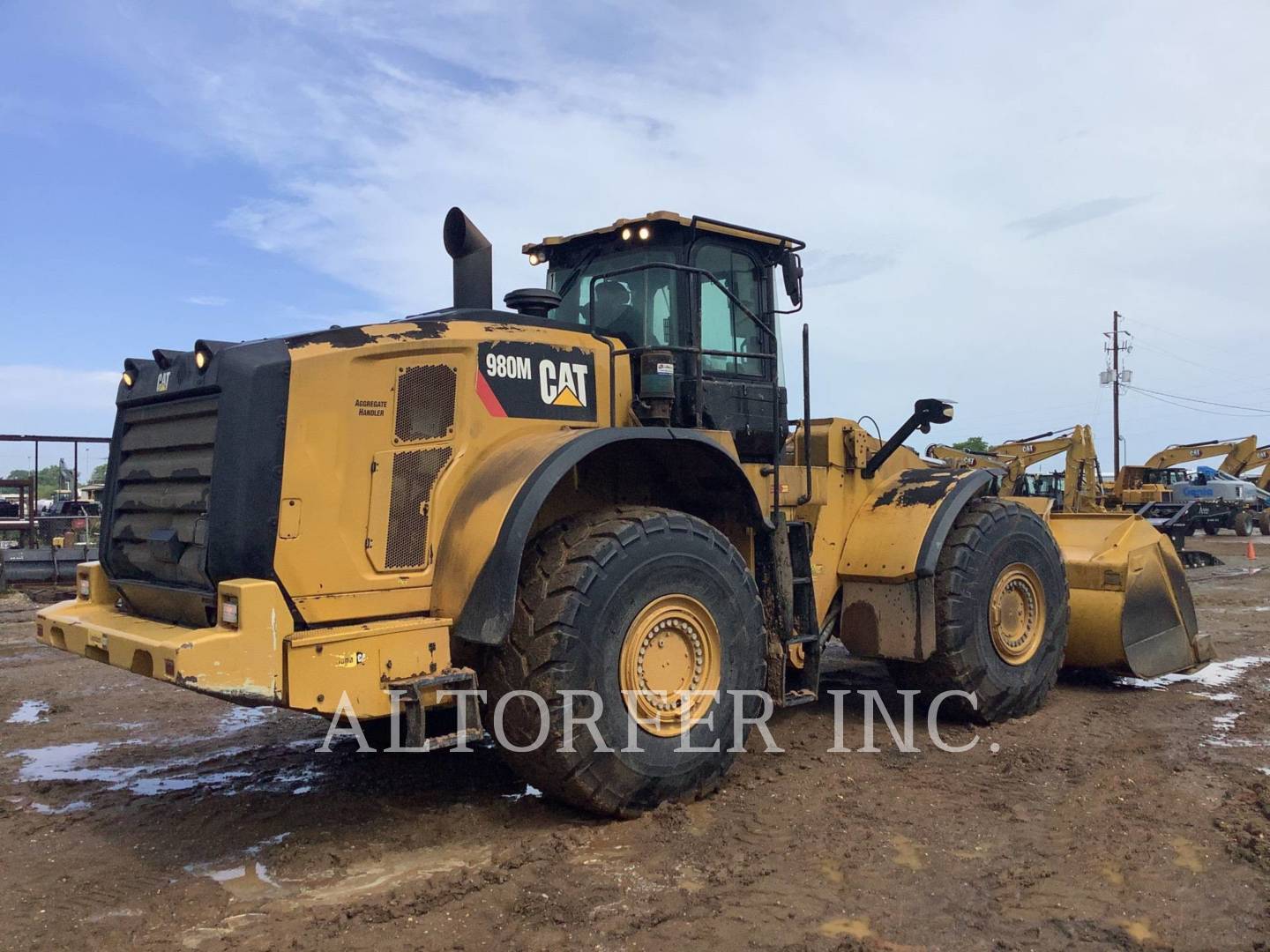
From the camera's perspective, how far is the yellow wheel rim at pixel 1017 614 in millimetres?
Answer: 6609

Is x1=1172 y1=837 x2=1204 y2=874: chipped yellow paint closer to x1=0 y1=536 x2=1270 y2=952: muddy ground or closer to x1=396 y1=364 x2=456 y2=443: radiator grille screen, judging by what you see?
x1=0 y1=536 x2=1270 y2=952: muddy ground

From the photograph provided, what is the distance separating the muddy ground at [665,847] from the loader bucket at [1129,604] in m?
0.77

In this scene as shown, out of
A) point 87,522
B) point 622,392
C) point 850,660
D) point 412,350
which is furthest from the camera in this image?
point 87,522

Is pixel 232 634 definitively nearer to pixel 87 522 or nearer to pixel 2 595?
pixel 2 595

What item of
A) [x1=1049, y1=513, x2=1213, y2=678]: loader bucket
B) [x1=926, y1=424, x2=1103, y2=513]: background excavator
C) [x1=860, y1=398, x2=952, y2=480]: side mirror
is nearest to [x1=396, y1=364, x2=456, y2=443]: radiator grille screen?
[x1=860, y1=398, x2=952, y2=480]: side mirror

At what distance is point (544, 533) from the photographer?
187 inches

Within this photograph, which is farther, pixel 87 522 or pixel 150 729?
pixel 87 522

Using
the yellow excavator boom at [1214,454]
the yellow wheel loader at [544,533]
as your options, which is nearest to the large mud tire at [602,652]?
the yellow wheel loader at [544,533]

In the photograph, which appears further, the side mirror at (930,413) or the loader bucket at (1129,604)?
the loader bucket at (1129,604)

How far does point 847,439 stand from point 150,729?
4.79 meters

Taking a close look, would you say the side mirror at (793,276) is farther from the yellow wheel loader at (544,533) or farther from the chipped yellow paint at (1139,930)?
the chipped yellow paint at (1139,930)

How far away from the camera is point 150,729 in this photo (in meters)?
6.79

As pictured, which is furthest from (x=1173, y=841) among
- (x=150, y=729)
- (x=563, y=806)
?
(x=150, y=729)

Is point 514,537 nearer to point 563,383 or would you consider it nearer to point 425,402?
point 425,402
